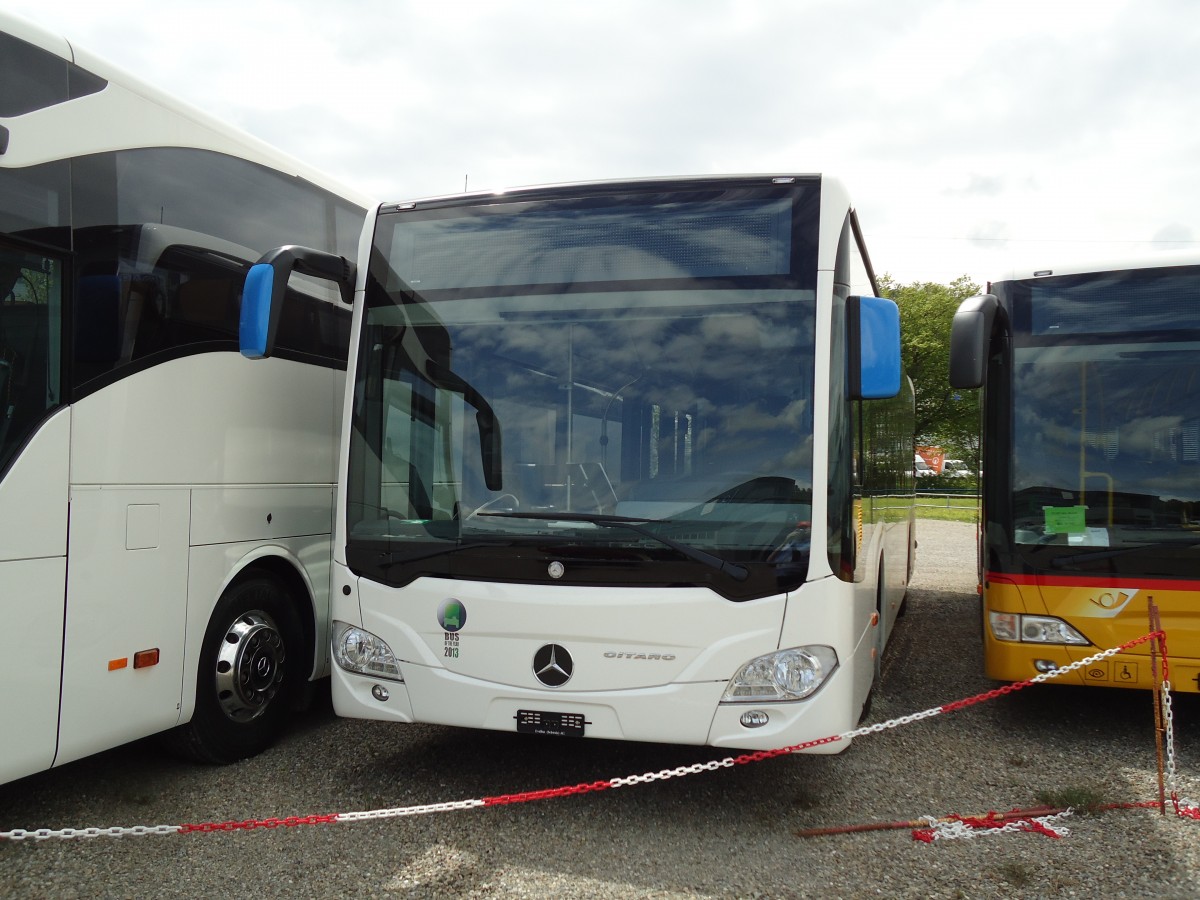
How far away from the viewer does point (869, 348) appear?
4.44 metres

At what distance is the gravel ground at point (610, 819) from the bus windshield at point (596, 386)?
124cm

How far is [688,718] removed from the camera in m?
4.15

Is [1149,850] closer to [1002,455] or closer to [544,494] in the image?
[1002,455]

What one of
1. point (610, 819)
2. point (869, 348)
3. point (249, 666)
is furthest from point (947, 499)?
point (249, 666)

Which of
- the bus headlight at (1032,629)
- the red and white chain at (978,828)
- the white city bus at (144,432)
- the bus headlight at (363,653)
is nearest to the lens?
the white city bus at (144,432)

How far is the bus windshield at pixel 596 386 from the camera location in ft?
13.8

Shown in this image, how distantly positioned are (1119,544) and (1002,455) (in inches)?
31.7

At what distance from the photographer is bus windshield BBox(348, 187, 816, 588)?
13.8 feet

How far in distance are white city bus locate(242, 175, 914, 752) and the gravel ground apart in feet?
1.72

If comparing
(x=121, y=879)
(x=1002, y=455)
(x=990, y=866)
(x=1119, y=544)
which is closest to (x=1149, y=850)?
(x=990, y=866)

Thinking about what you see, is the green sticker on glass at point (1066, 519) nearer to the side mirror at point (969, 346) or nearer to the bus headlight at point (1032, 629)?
the bus headlight at point (1032, 629)

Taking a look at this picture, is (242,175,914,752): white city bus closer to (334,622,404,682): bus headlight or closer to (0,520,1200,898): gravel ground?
(334,622,404,682): bus headlight

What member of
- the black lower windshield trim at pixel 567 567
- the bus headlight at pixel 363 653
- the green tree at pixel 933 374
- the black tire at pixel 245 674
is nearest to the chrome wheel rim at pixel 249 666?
the black tire at pixel 245 674

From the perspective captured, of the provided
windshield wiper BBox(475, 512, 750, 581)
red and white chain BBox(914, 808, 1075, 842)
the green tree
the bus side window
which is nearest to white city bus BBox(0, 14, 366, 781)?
the bus side window
